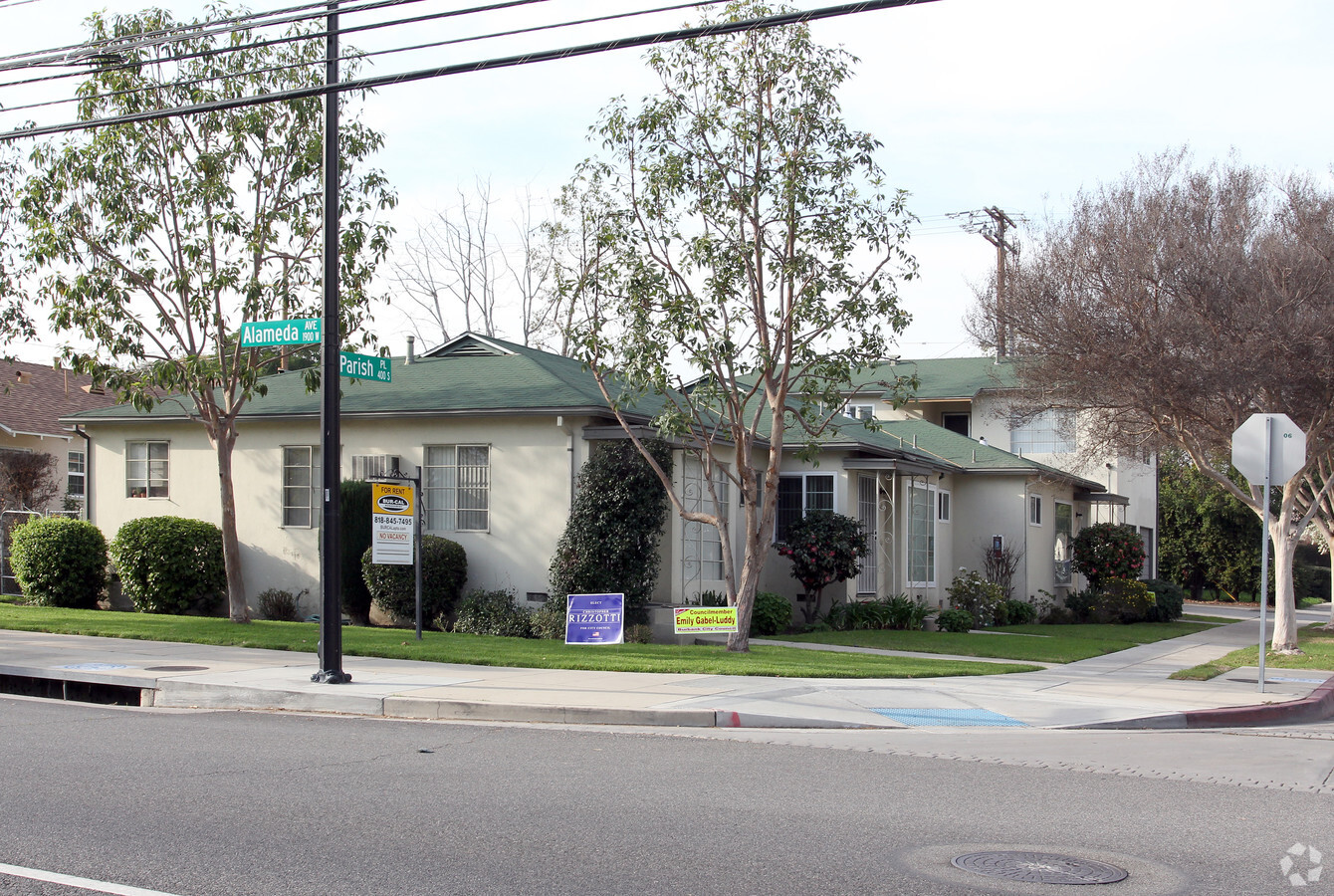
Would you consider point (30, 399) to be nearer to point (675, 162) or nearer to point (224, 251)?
point (224, 251)

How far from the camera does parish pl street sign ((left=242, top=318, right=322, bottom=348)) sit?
13.2 m

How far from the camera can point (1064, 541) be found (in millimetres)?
32656

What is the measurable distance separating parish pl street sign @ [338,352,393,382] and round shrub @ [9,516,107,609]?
1098 cm

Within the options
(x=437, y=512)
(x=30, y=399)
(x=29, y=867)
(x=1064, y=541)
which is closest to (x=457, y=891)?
(x=29, y=867)

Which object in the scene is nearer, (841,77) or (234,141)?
(841,77)

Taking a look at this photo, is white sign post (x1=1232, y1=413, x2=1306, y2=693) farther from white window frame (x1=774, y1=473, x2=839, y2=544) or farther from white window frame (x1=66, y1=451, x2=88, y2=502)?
white window frame (x1=66, y1=451, x2=88, y2=502)

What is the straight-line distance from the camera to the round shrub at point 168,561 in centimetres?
2094

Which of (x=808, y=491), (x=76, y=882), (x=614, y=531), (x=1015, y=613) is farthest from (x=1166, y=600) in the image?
(x=76, y=882)

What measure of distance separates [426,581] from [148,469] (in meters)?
7.08

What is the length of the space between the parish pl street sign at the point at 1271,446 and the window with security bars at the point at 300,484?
581 inches

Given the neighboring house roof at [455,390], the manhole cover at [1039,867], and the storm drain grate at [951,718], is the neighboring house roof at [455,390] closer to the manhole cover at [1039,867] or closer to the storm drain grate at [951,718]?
the storm drain grate at [951,718]

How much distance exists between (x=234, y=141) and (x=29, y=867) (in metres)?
14.9

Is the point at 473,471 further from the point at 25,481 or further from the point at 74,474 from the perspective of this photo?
the point at 74,474

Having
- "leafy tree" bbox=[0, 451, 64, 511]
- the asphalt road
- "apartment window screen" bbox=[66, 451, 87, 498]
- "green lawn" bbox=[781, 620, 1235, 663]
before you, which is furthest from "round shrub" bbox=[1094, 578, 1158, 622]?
"apartment window screen" bbox=[66, 451, 87, 498]
